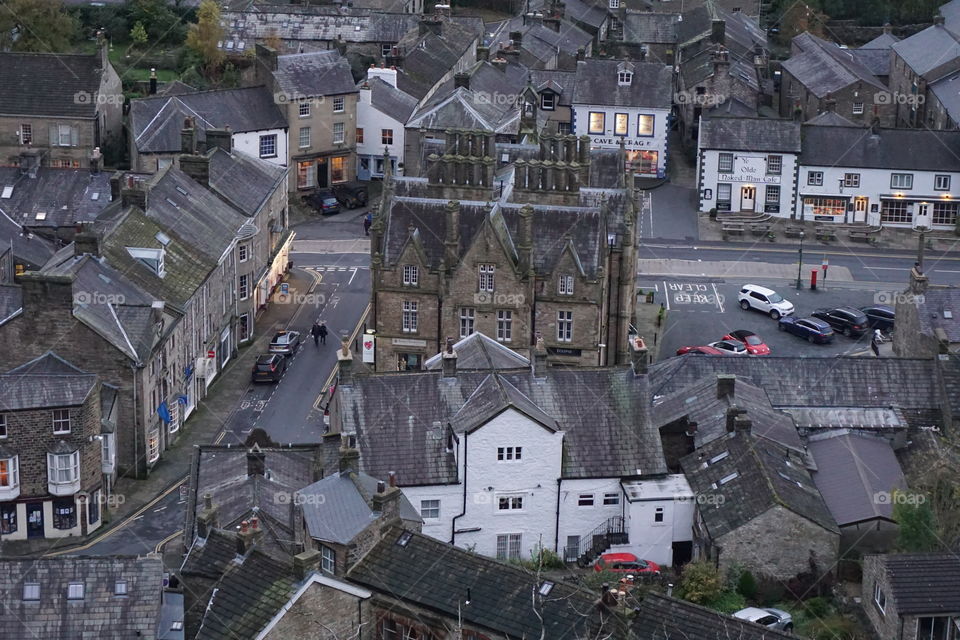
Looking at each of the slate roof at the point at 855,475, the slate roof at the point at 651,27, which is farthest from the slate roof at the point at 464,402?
the slate roof at the point at 651,27

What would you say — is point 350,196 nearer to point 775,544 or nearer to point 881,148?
point 881,148

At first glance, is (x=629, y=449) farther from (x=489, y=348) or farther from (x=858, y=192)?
(x=858, y=192)

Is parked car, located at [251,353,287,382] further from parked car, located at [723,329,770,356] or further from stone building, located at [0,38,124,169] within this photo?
stone building, located at [0,38,124,169]

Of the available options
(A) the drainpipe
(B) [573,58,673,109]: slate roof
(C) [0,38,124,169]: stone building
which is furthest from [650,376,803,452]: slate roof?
(C) [0,38,124,169]: stone building

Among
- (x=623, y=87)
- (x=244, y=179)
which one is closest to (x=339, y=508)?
(x=244, y=179)

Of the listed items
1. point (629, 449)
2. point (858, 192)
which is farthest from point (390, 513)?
point (858, 192)

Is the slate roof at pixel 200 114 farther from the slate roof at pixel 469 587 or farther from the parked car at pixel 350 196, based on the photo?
the slate roof at pixel 469 587

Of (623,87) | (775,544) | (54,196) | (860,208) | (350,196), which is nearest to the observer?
(775,544)
